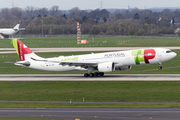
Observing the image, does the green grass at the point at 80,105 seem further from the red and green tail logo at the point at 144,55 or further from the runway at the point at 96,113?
the red and green tail logo at the point at 144,55

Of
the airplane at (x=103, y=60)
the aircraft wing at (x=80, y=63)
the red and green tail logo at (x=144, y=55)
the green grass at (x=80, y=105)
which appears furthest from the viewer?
the aircraft wing at (x=80, y=63)

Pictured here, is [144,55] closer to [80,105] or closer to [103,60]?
[103,60]

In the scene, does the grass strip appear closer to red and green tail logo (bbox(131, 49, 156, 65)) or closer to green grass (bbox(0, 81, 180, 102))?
green grass (bbox(0, 81, 180, 102))

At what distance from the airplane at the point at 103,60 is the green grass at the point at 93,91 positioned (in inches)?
184

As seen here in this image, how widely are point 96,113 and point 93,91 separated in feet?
42.3

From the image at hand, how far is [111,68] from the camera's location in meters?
52.5

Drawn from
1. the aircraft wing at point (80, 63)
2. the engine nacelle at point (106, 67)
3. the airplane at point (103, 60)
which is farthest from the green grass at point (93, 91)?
the airplane at point (103, 60)

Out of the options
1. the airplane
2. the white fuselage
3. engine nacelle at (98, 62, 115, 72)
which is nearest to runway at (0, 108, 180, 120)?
engine nacelle at (98, 62, 115, 72)

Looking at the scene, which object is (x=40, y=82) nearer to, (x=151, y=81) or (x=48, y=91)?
(x=48, y=91)

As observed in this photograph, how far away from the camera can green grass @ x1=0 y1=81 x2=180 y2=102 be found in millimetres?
37812

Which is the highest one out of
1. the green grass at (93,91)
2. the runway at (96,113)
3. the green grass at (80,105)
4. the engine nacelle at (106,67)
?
the engine nacelle at (106,67)

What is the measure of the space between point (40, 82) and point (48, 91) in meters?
7.98

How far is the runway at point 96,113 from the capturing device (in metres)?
28.2

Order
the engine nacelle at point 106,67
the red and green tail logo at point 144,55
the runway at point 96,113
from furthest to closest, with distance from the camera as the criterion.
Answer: the red and green tail logo at point 144,55 → the engine nacelle at point 106,67 → the runway at point 96,113
